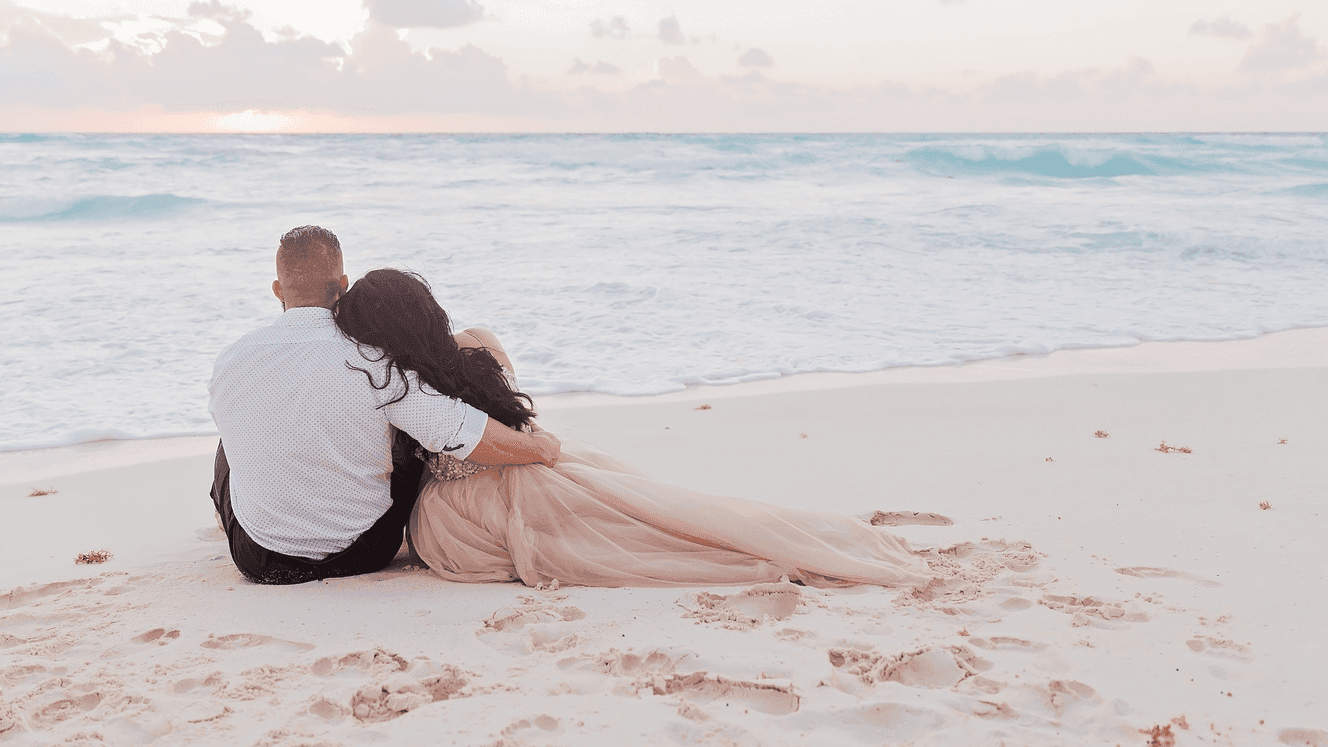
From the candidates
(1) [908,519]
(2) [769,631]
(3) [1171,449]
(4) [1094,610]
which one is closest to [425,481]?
(2) [769,631]

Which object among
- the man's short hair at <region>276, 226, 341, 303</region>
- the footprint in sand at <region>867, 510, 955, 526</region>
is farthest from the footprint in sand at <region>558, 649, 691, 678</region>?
the footprint in sand at <region>867, 510, 955, 526</region>

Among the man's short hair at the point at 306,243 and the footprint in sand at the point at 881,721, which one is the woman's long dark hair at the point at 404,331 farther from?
the footprint in sand at the point at 881,721

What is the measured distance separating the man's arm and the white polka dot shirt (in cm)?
4

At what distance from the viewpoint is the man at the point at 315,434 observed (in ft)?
9.27

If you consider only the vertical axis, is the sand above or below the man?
below

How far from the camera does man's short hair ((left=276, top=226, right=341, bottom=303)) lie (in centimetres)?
290

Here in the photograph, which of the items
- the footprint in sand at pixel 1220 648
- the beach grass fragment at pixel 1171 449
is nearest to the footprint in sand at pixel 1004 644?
the footprint in sand at pixel 1220 648

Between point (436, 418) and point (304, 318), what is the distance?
517 millimetres

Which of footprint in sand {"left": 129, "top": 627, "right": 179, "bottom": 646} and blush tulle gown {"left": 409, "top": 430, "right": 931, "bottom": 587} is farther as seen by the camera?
blush tulle gown {"left": 409, "top": 430, "right": 931, "bottom": 587}

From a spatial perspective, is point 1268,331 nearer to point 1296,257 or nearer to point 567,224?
point 1296,257

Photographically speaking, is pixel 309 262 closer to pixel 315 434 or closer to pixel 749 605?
pixel 315 434

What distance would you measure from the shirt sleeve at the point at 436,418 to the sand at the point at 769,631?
0.54m

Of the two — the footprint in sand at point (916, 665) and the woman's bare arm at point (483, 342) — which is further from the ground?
the woman's bare arm at point (483, 342)

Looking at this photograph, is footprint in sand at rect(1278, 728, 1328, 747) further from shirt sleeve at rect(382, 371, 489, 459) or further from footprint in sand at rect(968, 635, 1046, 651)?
shirt sleeve at rect(382, 371, 489, 459)
